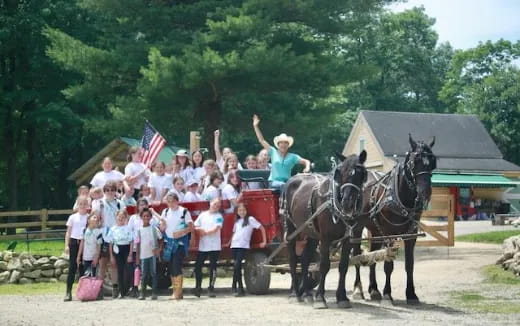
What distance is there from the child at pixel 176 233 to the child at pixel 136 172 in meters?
1.48

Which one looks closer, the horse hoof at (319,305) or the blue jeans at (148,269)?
the horse hoof at (319,305)

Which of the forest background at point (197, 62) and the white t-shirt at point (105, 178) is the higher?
the forest background at point (197, 62)

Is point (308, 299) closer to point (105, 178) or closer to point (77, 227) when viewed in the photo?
point (77, 227)

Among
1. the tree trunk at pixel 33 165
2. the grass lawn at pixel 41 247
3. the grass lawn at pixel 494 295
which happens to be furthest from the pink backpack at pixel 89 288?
the tree trunk at pixel 33 165

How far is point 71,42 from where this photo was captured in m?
25.5

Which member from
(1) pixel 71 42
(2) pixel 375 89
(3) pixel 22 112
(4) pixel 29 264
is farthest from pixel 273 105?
(2) pixel 375 89

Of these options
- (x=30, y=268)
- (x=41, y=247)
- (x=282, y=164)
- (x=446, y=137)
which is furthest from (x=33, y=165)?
(x=446, y=137)

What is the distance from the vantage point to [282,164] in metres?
14.5

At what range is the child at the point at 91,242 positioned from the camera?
49.6 ft

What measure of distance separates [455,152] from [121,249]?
45540mm

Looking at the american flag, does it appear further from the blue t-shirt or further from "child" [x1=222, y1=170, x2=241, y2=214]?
the blue t-shirt

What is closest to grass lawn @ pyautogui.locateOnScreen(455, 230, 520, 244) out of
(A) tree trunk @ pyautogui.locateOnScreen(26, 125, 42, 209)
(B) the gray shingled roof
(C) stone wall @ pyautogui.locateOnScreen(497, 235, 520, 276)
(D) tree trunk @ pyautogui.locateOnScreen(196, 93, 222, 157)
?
(C) stone wall @ pyautogui.locateOnScreen(497, 235, 520, 276)

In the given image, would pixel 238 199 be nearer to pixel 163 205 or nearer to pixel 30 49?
pixel 163 205

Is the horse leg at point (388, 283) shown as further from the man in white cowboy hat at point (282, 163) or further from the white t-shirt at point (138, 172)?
the white t-shirt at point (138, 172)
